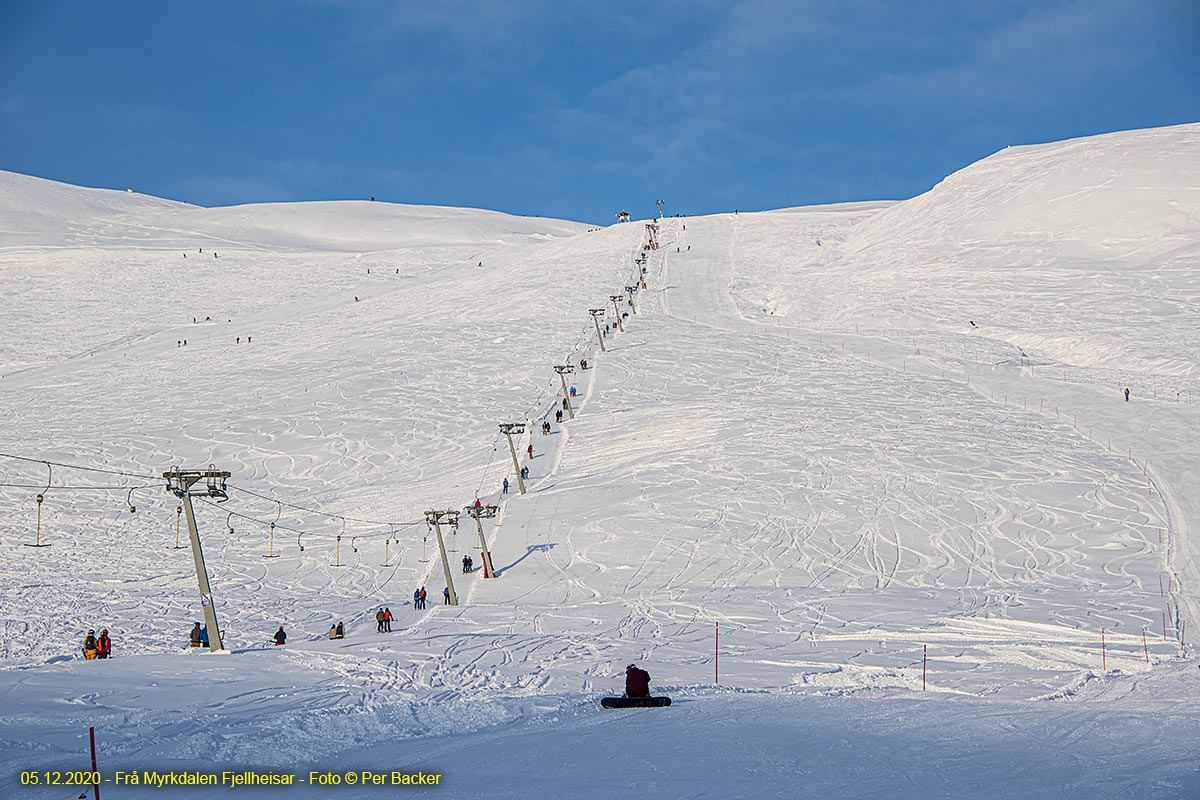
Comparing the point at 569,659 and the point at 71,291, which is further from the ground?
the point at 71,291

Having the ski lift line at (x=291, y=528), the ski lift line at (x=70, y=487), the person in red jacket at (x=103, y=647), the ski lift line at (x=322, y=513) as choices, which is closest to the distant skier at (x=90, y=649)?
the person in red jacket at (x=103, y=647)

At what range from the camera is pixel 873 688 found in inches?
671

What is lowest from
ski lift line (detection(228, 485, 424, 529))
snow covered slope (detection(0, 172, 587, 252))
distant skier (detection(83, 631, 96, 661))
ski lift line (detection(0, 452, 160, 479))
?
distant skier (detection(83, 631, 96, 661))

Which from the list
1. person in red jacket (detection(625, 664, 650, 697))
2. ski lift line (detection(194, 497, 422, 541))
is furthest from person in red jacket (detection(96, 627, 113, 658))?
ski lift line (detection(194, 497, 422, 541))

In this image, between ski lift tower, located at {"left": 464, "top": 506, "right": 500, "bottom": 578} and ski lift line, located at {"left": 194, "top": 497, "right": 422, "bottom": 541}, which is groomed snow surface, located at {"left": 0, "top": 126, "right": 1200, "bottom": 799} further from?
ski lift tower, located at {"left": 464, "top": 506, "right": 500, "bottom": 578}

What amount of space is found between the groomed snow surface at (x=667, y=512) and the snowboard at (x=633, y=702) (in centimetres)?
40

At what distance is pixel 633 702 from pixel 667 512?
20.1 metres

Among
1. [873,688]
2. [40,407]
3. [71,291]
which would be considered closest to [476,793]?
[873,688]

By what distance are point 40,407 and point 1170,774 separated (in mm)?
55401

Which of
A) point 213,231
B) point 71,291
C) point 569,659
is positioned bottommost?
point 569,659

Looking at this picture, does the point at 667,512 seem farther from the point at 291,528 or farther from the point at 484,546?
the point at 291,528

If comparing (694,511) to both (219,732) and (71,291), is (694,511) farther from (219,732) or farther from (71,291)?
(71,291)

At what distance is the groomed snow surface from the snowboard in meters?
0.40

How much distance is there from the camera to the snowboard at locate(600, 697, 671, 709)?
14.4 meters
